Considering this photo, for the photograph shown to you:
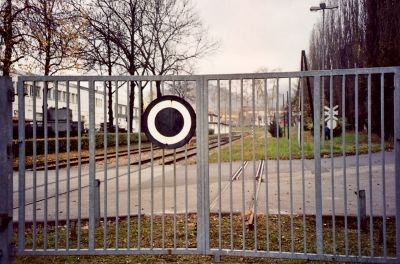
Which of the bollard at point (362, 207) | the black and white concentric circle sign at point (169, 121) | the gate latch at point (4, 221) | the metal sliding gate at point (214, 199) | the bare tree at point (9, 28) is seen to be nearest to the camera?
the gate latch at point (4, 221)

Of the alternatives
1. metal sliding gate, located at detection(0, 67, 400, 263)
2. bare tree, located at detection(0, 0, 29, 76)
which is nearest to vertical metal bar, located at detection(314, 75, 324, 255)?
metal sliding gate, located at detection(0, 67, 400, 263)

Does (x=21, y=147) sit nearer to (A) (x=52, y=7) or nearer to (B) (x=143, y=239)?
(B) (x=143, y=239)

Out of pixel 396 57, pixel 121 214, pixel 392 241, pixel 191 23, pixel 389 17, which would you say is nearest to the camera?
pixel 392 241

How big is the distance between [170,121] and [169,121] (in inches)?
0.5

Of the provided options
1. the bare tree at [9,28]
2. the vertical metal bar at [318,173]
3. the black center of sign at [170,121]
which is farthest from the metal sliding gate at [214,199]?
the bare tree at [9,28]

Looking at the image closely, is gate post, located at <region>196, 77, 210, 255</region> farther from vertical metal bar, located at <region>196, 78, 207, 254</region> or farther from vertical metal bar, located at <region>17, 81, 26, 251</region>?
vertical metal bar, located at <region>17, 81, 26, 251</region>

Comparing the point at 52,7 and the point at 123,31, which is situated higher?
the point at 123,31

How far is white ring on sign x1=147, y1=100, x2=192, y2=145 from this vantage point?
179 inches

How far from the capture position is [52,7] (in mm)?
16438

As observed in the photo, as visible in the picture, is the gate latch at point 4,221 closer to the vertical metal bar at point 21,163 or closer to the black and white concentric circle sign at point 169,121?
the vertical metal bar at point 21,163

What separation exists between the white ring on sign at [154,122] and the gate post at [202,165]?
6.3 inches

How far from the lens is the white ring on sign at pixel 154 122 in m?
4.55

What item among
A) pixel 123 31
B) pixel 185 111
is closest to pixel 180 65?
pixel 123 31

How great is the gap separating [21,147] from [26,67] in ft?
52.8
